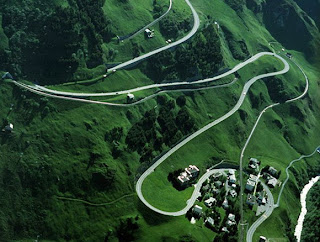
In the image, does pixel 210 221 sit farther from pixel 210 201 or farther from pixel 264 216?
pixel 264 216

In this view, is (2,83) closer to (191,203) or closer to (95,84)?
(95,84)

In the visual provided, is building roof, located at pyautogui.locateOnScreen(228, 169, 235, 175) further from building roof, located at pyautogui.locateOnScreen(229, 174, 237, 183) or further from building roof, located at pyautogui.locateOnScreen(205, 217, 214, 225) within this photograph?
building roof, located at pyautogui.locateOnScreen(205, 217, 214, 225)

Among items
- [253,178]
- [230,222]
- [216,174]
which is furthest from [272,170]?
[230,222]

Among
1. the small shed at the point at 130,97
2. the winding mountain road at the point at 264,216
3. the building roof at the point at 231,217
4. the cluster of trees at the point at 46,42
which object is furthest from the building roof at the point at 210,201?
the cluster of trees at the point at 46,42

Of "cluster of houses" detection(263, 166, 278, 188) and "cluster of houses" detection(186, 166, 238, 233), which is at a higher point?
"cluster of houses" detection(186, 166, 238, 233)

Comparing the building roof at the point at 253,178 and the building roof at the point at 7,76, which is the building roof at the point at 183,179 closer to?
the building roof at the point at 253,178

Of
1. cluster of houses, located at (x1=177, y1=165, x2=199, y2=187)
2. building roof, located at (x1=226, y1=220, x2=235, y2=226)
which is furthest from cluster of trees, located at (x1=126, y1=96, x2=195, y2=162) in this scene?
building roof, located at (x1=226, y1=220, x2=235, y2=226)

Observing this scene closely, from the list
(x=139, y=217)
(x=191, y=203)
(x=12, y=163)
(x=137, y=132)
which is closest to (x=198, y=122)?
(x=137, y=132)
